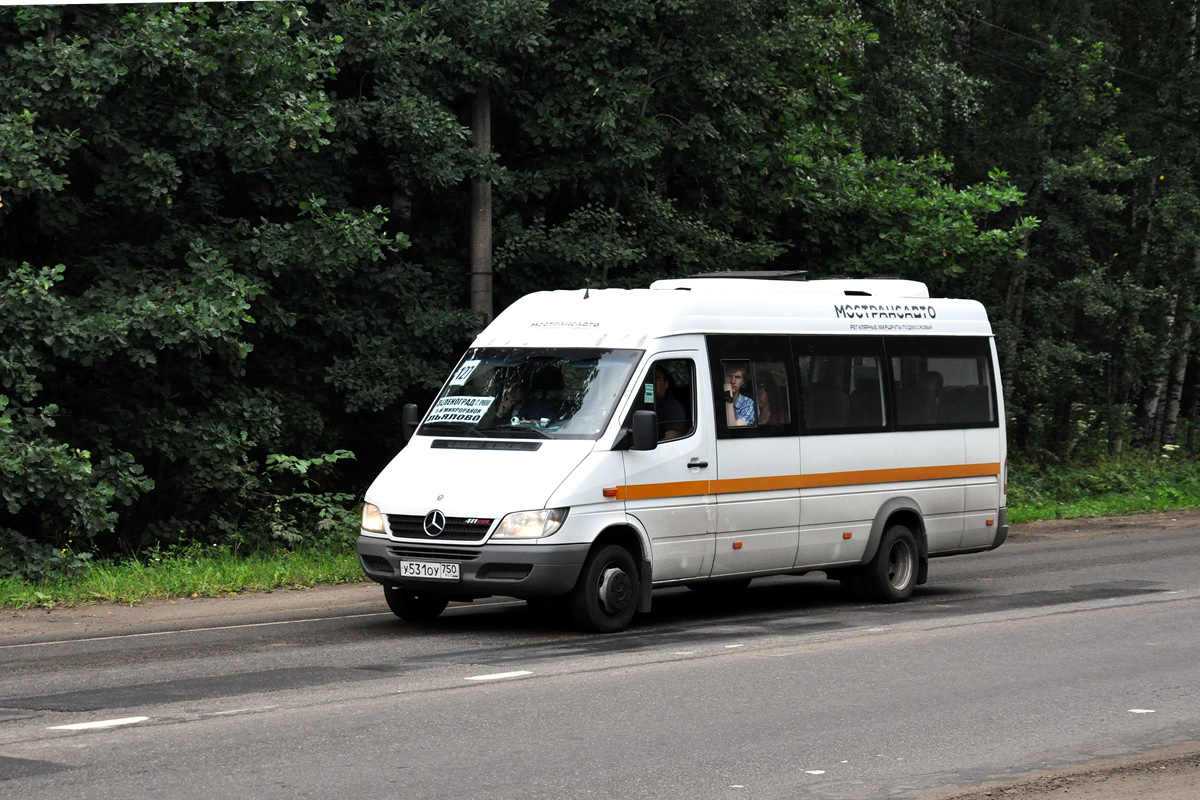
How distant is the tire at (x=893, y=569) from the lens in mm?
13789

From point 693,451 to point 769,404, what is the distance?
1.08 metres

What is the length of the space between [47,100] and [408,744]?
10.4 meters

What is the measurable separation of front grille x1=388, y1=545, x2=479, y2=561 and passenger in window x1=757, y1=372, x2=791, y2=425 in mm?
A: 3029

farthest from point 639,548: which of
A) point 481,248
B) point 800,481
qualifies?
point 481,248

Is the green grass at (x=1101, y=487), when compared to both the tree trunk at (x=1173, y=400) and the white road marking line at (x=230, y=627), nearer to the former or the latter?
the tree trunk at (x=1173, y=400)

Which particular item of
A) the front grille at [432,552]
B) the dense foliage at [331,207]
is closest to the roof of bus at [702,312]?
the front grille at [432,552]

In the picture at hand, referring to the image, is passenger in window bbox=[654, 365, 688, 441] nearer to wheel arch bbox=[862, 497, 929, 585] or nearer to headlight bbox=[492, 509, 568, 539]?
headlight bbox=[492, 509, 568, 539]

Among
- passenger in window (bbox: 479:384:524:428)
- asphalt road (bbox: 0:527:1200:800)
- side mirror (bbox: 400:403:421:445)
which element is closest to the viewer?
asphalt road (bbox: 0:527:1200:800)

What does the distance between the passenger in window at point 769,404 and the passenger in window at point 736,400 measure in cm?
12

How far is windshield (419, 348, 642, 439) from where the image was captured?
11.6 meters

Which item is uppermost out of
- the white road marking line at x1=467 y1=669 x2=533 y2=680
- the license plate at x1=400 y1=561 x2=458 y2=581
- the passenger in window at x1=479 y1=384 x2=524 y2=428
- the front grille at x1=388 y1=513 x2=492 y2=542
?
the passenger in window at x1=479 y1=384 x2=524 y2=428

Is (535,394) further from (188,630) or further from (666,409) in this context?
(188,630)

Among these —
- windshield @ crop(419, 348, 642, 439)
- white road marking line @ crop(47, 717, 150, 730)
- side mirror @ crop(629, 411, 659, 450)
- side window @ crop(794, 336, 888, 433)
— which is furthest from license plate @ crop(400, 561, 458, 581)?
side window @ crop(794, 336, 888, 433)

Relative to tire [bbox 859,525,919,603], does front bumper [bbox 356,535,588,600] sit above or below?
above
